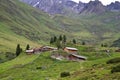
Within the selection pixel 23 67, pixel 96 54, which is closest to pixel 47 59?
pixel 23 67

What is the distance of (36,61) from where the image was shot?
377ft

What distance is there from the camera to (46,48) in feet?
480

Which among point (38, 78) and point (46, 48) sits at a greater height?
point (46, 48)

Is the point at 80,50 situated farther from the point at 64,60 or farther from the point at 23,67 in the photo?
the point at 23,67

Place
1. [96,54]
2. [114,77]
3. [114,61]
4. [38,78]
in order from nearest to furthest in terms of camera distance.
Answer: [114,77], [114,61], [38,78], [96,54]

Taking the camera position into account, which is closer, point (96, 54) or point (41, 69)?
point (41, 69)

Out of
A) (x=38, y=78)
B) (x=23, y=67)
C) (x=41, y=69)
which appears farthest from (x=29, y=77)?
(x=23, y=67)

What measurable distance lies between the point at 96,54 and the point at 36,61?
28944 mm

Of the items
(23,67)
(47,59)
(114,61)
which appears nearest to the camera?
(114,61)

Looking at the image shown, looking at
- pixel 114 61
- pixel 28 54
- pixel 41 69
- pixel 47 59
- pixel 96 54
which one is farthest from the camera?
pixel 28 54

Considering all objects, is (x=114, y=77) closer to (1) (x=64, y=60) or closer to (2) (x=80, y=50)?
(1) (x=64, y=60)

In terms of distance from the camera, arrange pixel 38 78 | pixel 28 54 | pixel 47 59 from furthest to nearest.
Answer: pixel 28 54
pixel 47 59
pixel 38 78

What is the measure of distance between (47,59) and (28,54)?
1070 inches

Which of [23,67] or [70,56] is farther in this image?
[70,56]
